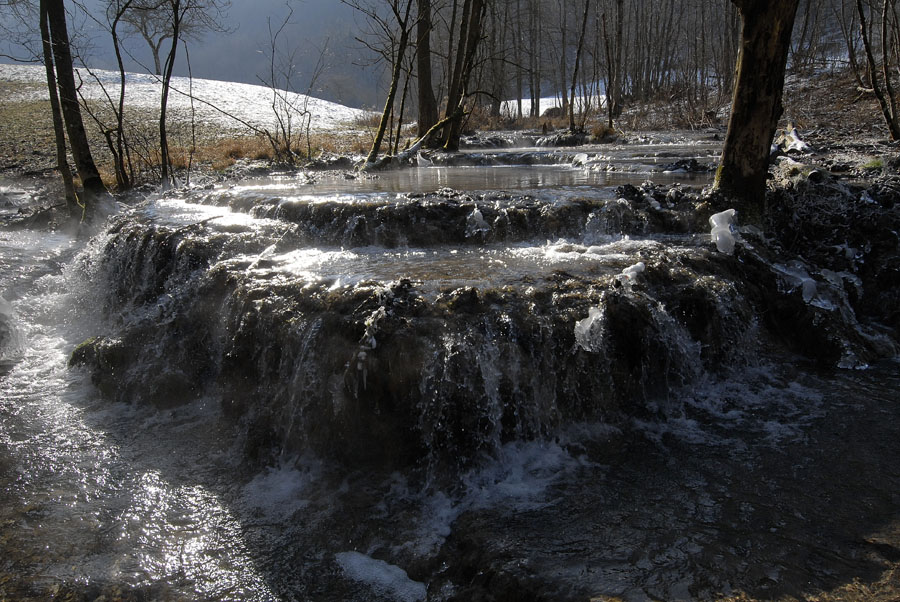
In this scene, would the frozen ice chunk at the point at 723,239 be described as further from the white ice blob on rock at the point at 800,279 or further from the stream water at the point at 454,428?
the white ice blob on rock at the point at 800,279

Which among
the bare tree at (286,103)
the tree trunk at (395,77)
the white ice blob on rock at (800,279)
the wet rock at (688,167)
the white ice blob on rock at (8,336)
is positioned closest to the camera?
the white ice blob on rock at (800,279)

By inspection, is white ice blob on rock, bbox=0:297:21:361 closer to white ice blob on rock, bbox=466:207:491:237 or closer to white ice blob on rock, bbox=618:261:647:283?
white ice blob on rock, bbox=466:207:491:237

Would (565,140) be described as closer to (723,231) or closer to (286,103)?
(286,103)

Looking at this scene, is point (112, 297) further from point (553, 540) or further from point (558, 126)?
point (558, 126)

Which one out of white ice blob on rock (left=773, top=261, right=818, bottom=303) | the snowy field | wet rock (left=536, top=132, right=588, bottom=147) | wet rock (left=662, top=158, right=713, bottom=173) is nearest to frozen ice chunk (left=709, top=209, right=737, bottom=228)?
white ice blob on rock (left=773, top=261, right=818, bottom=303)

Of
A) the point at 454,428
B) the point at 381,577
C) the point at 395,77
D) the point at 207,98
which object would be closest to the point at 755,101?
the point at 454,428

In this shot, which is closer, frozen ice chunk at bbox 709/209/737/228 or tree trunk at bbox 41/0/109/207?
frozen ice chunk at bbox 709/209/737/228

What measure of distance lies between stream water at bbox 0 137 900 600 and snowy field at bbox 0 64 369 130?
1782cm

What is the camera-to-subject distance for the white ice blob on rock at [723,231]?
491cm

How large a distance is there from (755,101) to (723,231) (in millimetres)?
1258

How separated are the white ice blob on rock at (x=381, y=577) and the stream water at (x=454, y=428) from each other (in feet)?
0.04

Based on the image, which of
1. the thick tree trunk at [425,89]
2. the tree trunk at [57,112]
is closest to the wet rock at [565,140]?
the thick tree trunk at [425,89]

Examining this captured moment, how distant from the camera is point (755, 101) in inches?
196

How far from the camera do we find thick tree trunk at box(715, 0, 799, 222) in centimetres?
466
